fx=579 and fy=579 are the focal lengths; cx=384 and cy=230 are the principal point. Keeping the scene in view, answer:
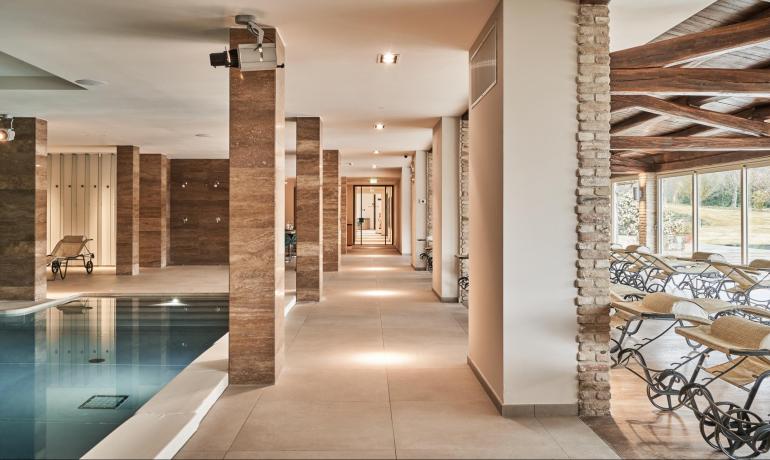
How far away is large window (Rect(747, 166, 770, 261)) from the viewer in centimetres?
1144

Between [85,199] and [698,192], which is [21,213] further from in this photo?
[698,192]

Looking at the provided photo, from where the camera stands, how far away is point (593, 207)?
442 cm

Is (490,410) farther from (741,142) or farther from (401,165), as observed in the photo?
(401,165)

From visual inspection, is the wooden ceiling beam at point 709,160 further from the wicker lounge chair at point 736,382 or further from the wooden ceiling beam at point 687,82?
the wicker lounge chair at point 736,382

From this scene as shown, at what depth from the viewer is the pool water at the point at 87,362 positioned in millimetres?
4191

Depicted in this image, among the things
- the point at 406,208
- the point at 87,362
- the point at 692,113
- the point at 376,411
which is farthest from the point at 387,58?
the point at 406,208

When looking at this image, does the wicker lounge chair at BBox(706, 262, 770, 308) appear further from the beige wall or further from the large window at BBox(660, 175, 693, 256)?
the beige wall

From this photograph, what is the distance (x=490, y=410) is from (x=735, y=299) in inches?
258

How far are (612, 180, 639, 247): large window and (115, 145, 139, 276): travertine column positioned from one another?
1408 cm

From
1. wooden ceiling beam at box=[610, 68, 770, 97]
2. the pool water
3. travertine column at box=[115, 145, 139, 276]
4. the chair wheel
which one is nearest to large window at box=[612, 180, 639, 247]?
wooden ceiling beam at box=[610, 68, 770, 97]

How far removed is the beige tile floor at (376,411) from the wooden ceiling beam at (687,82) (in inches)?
129

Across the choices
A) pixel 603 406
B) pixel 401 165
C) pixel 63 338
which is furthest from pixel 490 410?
pixel 401 165

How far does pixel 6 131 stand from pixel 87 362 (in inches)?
211

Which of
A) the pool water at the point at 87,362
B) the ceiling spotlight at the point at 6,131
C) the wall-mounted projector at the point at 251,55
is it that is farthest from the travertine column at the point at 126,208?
the wall-mounted projector at the point at 251,55
